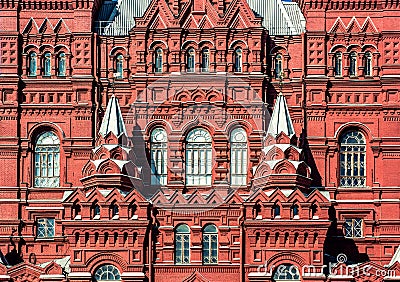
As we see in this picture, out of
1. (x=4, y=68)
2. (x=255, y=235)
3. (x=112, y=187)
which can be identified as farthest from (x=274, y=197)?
(x=4, y=68)

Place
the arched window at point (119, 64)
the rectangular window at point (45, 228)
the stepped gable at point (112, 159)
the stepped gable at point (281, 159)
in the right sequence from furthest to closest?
the arched window at point (119, 64)
the rectangular window at point (45, 228)
the stepped gable at point (112, 159)
the stepped gable at point (281, 159)

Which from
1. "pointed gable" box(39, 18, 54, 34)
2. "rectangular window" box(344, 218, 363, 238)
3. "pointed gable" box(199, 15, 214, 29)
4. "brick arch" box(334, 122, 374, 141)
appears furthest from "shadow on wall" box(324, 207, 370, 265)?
"pointed gable" box(39, 18, 54, 34)

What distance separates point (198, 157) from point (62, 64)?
6.72 m

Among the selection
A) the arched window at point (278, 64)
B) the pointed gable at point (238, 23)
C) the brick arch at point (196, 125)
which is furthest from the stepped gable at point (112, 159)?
the arched window at point (278, 64)

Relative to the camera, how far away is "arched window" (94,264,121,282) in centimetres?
5634

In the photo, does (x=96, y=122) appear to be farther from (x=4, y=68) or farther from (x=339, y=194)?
(x=339, y=194)

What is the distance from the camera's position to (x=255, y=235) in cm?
5641

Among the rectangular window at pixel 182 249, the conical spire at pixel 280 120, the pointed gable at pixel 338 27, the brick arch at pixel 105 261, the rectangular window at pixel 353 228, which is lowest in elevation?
the brick arch at pixel 105 261

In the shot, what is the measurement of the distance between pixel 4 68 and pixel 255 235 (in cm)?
1246

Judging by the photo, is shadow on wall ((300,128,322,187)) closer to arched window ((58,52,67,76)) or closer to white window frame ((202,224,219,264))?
white window frame ((202,224,219,264))

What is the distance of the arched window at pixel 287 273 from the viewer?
184 ft

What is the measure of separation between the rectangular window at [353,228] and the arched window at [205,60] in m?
8.12

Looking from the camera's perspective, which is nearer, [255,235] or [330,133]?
[255,235]

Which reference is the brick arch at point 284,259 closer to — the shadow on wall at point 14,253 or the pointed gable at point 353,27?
the shadow on wall at point 14,253
